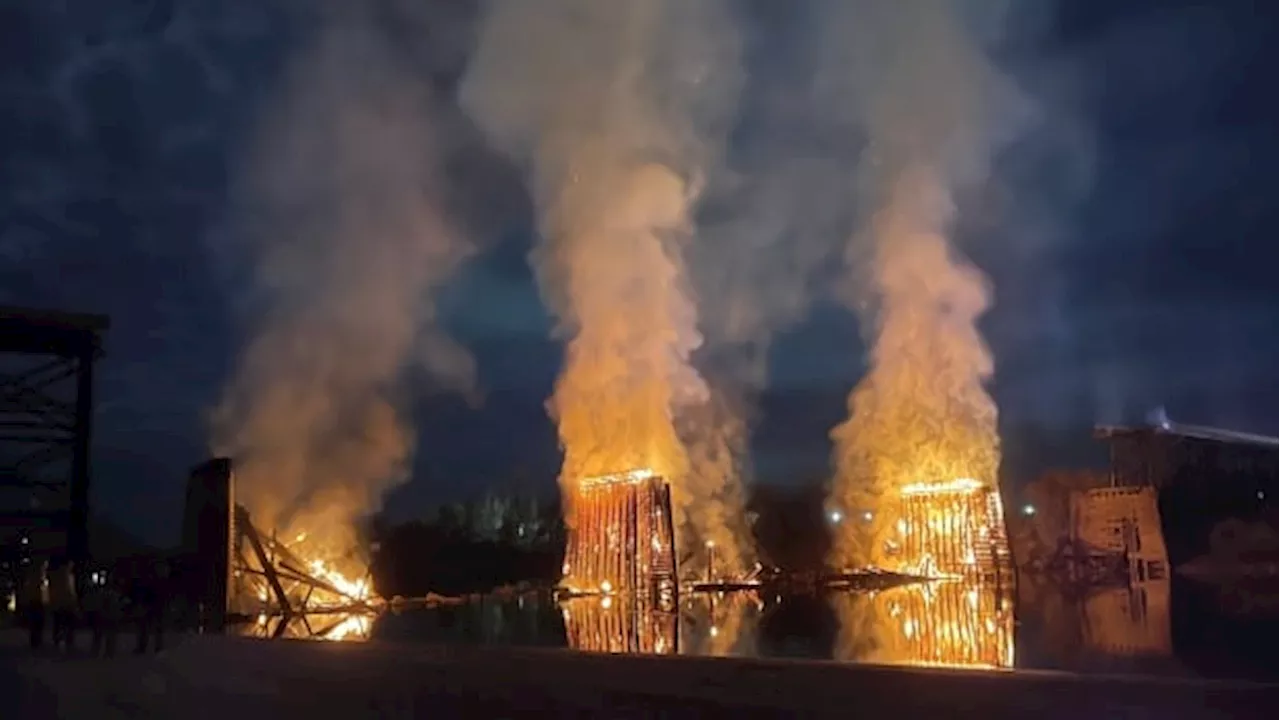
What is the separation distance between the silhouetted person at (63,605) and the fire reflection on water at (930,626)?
10467mm

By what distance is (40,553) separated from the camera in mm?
25469


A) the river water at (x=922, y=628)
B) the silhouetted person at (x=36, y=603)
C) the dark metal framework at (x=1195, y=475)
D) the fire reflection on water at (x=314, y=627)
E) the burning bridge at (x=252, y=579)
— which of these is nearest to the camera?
the river water at (x=922, y=628)

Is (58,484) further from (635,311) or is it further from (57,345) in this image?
(635,311)

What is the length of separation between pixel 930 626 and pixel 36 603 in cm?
1442

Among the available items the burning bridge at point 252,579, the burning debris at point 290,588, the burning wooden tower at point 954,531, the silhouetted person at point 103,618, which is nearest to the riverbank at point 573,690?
the silhouetted person at point 103,618

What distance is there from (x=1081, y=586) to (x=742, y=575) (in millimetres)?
11417

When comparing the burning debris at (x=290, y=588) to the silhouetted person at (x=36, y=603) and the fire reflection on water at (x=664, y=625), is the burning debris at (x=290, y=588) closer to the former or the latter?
the fire reflection on water at (x=664, y=625)

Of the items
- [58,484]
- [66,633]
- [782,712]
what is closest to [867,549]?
[58,484]

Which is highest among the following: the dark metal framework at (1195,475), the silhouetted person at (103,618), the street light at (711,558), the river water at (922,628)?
the dark metal framework at (1195,475)

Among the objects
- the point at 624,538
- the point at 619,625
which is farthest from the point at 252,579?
the point at 624,538

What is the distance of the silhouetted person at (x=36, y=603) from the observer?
1748 centimetres

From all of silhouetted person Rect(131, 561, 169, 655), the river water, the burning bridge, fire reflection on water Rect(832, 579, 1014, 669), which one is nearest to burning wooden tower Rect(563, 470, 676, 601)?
the river water

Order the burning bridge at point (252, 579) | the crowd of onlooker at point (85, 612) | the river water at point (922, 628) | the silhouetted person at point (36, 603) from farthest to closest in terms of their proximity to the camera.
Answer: the burning bridge at point (252, 579) → the silhouetted person at point (36, 603) → the river water at point (922, 628) → the crowd of onlooker at point (85, 612)

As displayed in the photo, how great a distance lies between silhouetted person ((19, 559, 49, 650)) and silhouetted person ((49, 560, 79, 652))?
124mm
